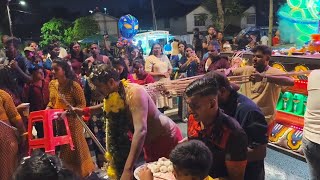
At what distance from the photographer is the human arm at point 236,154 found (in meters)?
2.06

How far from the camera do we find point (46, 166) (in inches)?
64.6

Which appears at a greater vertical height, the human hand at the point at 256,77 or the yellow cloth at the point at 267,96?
the human hand at the point at 256,77

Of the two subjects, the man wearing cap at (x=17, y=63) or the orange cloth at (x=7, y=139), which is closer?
the orange cloth at (x=7, y=139)

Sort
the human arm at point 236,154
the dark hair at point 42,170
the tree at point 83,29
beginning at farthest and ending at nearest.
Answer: the tree at point 83,29 < the human arm at point 236,154 < the dark hair at point 42,170

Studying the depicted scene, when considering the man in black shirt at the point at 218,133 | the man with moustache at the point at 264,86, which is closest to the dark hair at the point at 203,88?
the man in black shirt at the point at 218,133

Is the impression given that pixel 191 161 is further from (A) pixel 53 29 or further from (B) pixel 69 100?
(A) pixel 53 29

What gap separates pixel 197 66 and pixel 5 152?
5180 millimetres

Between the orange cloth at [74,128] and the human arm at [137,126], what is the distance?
152 centimetres

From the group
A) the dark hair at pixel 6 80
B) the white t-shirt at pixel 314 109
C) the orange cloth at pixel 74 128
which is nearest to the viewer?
the white t-shirt at pixel 314 109

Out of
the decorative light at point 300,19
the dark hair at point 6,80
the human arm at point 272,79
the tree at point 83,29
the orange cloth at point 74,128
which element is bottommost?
the orange cloth at point 74,128

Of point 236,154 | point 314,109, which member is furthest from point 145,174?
point 314,109

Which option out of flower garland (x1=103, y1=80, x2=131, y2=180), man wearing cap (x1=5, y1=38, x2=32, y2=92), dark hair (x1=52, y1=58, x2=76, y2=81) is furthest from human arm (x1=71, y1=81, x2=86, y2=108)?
man wearing cap (x1=5, y1=38, x2=32, y2=92)

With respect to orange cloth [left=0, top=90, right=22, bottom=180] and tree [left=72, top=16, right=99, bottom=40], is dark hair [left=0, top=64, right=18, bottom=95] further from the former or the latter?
tree [left=72, top=16, right=99, bottom=40]

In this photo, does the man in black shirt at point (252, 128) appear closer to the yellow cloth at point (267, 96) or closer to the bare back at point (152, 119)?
the bare back at point (152, 119)
